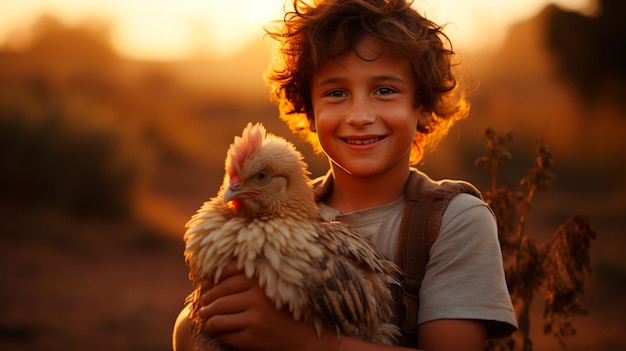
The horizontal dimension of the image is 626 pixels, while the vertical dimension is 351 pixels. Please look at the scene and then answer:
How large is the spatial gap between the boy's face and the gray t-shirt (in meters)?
0.41

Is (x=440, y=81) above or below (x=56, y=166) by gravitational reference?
below

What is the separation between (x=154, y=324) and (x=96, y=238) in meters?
3.52

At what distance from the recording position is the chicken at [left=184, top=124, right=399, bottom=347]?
2088mm

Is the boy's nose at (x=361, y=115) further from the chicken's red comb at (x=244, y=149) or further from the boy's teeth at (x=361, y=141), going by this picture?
the chicken's red comb at (x=244, y=149)

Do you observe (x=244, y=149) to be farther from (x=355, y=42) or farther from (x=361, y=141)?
(x=355, y=42)

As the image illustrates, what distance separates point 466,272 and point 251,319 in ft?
2.96

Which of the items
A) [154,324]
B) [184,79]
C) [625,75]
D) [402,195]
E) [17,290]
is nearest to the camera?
[402,195]

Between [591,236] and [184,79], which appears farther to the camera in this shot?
[184,79]

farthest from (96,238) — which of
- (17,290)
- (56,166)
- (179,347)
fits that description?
(179,347)

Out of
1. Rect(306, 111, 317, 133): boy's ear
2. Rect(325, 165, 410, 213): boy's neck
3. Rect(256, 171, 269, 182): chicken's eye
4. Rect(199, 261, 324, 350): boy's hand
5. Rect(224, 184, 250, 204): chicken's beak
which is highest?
Rect(306, 111, 317, 133): boy's ear

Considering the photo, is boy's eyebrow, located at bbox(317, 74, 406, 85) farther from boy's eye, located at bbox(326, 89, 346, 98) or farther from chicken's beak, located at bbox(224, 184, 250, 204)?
chicken's beak, located at bbox(224, 184, 250, 204)


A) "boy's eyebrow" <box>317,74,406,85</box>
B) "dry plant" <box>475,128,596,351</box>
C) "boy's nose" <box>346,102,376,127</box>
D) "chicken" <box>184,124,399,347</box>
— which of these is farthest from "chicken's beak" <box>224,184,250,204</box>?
"dry plant" <box>475,128,596,351</box>

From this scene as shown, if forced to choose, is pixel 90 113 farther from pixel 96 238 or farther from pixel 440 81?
pixel 440 81

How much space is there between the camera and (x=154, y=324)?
25.9 feet
